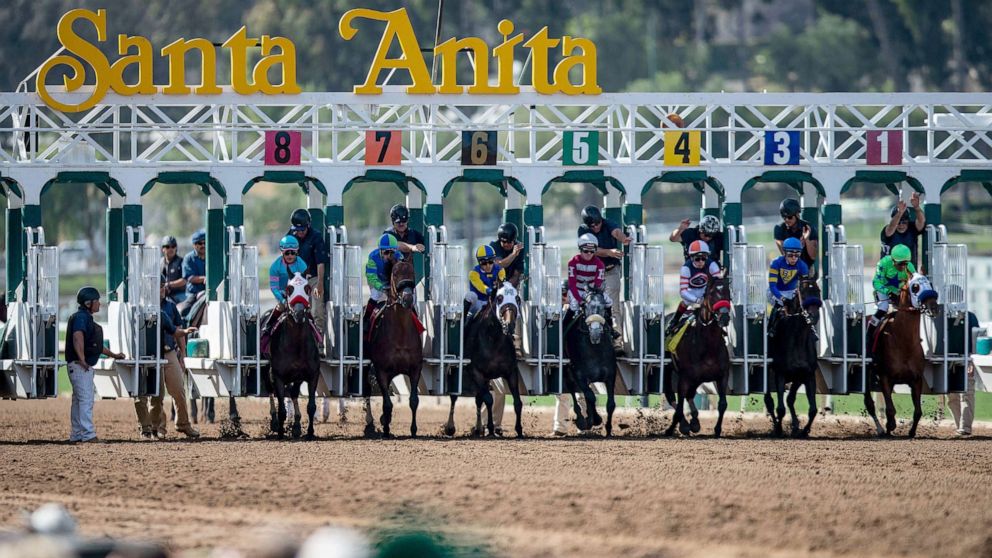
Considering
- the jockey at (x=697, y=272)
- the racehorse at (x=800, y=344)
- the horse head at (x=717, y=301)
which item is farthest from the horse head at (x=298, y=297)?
the racehorse at (x=800, y=344)

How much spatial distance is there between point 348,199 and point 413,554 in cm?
4114

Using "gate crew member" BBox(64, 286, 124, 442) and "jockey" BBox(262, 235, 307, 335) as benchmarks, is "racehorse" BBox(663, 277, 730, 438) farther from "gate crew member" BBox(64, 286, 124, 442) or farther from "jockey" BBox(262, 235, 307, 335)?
"gate crew member" BBox(64, 286, 124, 442)

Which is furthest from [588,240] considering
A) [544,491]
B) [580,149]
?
[544,491]

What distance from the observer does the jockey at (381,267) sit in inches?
674

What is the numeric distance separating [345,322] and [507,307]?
1.72m

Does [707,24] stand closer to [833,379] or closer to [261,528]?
[833,379]

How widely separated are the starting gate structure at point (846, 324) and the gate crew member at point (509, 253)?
3131mm

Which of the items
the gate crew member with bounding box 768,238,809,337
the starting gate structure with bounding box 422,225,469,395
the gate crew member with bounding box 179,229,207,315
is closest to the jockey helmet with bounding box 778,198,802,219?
the gate crew member with bounding box 768,238,809,337

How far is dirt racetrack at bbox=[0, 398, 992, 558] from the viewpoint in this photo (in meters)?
10.2

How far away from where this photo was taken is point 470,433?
1758cm

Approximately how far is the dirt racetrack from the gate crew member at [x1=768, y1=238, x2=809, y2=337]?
53.0 inches

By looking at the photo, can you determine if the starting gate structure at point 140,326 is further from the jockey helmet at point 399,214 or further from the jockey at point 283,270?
the jockey helmet at point 399,214

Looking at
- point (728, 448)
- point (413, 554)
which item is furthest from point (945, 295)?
point (413, 554)

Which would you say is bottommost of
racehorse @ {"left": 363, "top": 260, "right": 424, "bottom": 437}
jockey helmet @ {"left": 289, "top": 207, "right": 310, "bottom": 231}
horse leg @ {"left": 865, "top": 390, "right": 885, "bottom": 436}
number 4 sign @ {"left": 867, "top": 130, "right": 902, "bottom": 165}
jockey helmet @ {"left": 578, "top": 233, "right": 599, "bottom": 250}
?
horse leg @ {"left": 865, "top": 390, "right": 885, "bottom": 436}
